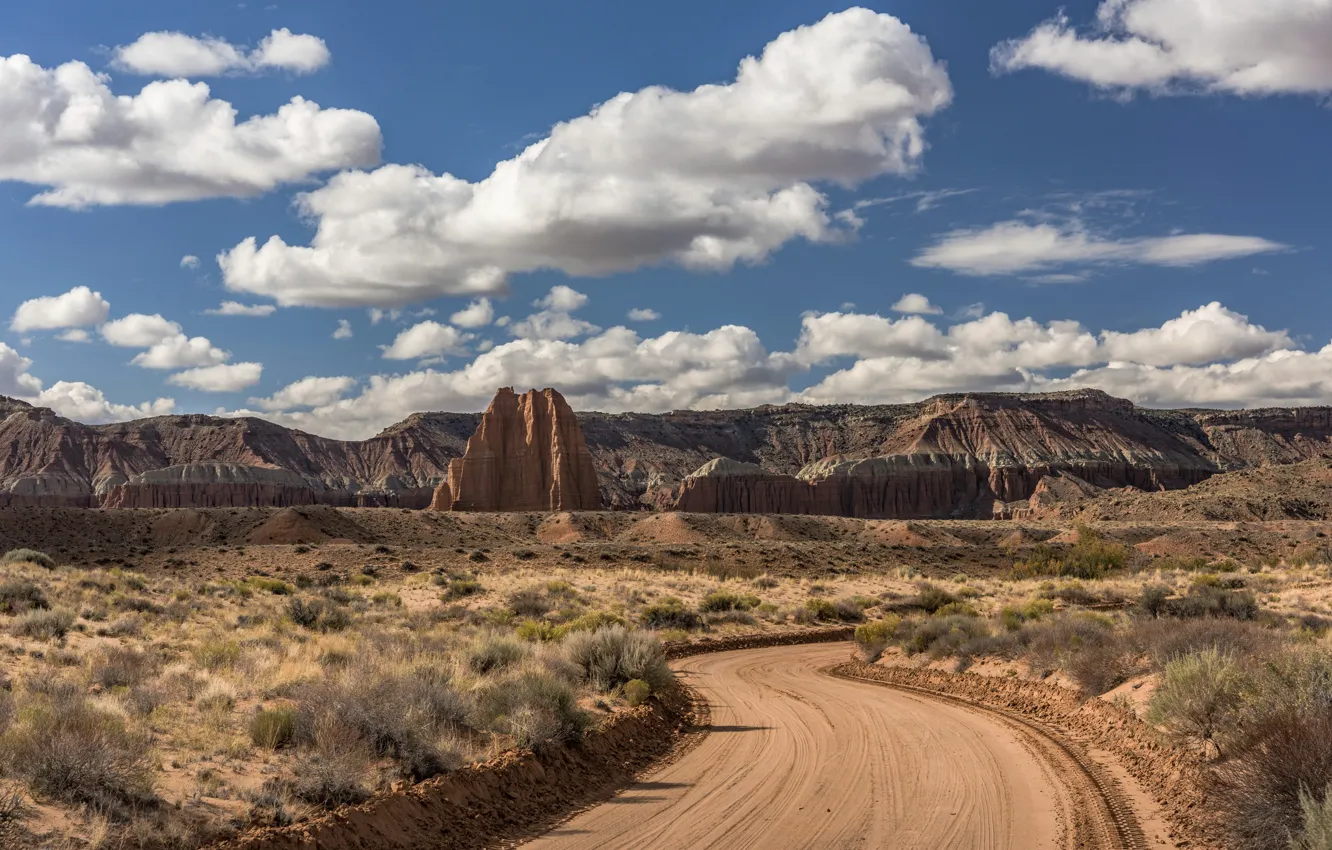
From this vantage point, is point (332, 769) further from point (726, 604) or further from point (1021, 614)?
point (726, 604)

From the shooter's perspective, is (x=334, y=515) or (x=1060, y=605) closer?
(x=1060, y=605)

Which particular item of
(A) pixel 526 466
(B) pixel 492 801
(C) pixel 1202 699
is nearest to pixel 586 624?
(B) pixel 492 801

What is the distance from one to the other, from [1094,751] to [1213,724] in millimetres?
1954

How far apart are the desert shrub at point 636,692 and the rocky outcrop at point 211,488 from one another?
14073 cm

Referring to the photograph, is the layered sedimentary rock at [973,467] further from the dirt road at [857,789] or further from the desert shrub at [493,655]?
the dirt road at [857,789]

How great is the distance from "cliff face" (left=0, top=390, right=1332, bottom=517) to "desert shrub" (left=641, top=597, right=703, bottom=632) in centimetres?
9576

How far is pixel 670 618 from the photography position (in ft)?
108

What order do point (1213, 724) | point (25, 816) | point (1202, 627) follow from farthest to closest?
point (1202, 627)
point (1213, 724)
point (25, 816)

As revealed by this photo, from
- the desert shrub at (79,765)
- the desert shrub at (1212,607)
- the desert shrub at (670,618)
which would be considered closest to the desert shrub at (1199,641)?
the desert shrub at (1212,607)

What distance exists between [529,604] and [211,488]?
452ft

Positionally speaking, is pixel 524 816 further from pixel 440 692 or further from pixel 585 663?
pixel 585 663

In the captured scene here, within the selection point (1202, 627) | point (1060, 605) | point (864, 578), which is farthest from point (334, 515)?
point (1202, 627)

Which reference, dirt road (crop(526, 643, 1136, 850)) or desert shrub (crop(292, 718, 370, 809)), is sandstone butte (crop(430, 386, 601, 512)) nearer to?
dirt road (crop(526, 643, 1136, 850))

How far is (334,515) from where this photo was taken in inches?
3164
